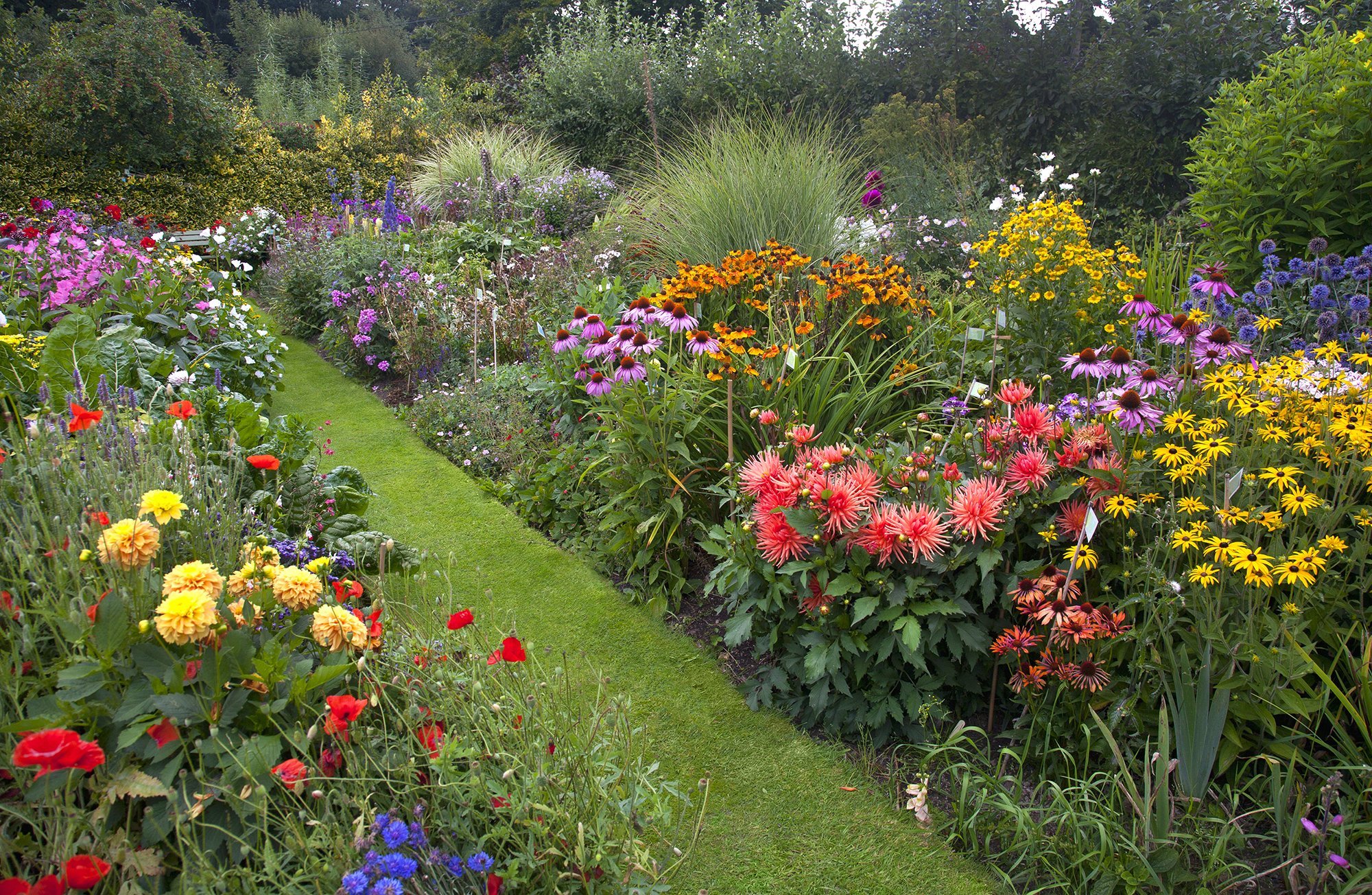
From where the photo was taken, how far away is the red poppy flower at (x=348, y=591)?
1867mm

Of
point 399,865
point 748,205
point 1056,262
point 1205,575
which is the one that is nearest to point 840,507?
point 1205,575

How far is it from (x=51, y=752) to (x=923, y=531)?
1766mm

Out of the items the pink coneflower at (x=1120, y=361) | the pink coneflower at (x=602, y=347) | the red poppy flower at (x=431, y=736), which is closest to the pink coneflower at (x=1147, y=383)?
the pink coneflower at (x=1120, y=361)

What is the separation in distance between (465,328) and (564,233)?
2.88 meters

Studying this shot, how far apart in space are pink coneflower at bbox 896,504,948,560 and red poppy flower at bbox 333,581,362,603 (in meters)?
1.31

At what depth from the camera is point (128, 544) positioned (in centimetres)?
151

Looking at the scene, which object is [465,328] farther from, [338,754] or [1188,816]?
[1188,816]

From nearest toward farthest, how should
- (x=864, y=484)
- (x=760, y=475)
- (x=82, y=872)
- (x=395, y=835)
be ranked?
(x=82, y=872)
(x=395, y=835)
(x=864, y=484)
(x=760, y=475)

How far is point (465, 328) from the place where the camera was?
5.74 m

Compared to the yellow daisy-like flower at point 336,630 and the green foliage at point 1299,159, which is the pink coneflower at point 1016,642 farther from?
the green foliage at point 1299,159

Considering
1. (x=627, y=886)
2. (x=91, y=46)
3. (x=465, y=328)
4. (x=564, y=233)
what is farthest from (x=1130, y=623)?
(x=91, y=46)

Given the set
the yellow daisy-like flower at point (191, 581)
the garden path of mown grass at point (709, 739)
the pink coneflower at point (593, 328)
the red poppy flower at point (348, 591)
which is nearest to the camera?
the yellow daisy-like flower at point (191, 581)

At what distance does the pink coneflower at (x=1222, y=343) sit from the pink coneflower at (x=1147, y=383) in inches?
5.2

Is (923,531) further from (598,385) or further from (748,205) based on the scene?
(748,205)
